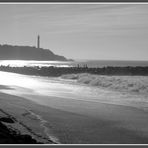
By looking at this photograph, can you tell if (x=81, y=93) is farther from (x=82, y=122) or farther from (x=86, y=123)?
(x=86, y=123)

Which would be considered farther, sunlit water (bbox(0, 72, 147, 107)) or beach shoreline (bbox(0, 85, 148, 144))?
sunlit water (bbox(0, 72, 147, 107))

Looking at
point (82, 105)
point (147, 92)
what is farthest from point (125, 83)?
point (82, 105)

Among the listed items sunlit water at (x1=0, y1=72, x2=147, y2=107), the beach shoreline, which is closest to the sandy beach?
the beach shoreline

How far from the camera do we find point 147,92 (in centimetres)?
1961

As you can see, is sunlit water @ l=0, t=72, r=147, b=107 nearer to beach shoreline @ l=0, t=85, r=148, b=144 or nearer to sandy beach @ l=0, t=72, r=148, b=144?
sandy beach @ l=0, t=72, r=148, b=144

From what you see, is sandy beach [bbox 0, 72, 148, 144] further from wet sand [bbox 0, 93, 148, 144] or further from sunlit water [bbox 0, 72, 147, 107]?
sunlit water [bbox 0, 72, 147, 107]

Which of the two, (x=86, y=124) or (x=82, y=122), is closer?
(x=86, y=124)

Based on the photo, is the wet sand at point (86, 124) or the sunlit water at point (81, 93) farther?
the sunlit water at point (81, 93)

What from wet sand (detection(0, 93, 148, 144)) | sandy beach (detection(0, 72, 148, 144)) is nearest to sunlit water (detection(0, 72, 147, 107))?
sandy beach (detection(0, 72, 148, 144))

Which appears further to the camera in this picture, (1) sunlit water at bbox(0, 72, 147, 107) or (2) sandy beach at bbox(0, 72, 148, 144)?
(1) sunlit water at bbox(0, 72, 147, 107)

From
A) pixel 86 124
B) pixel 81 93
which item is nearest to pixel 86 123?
pixel 86 124

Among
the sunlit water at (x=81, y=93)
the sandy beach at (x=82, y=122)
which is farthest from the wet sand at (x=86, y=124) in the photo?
the sunlit water at (x=81, y=93)

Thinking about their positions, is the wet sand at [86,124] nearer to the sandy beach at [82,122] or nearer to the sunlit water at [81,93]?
the sandy beach at [82,122]

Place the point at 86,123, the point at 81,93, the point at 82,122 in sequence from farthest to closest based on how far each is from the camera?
the point at 81,93, the point at 82,122, the point at 86,123
